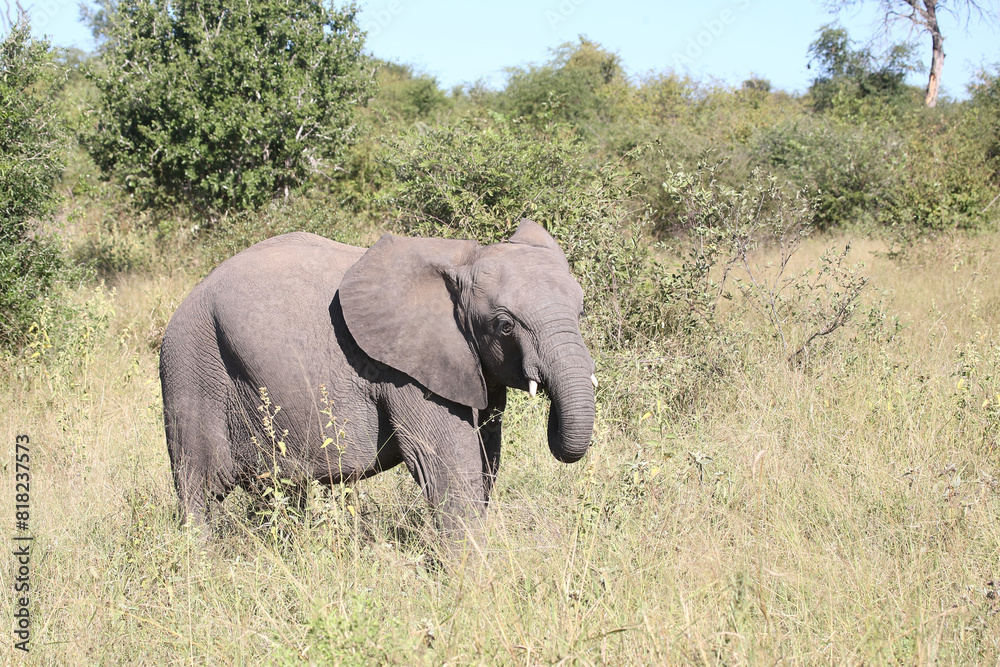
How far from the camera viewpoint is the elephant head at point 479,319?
341cm

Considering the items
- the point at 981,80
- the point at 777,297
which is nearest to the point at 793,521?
the point at 777,297

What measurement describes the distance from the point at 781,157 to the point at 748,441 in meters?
13.6

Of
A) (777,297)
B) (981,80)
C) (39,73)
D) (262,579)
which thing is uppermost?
(981,80)

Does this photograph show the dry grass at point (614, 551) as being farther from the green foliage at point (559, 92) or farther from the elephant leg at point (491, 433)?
the green foliage at point (559, 92)

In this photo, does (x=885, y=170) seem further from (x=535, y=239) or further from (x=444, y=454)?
(x=444, y=454)

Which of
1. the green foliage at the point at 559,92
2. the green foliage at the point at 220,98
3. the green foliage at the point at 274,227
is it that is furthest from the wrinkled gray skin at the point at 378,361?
the green foliage at the point at 559,92

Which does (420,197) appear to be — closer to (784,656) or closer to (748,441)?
(748,441)

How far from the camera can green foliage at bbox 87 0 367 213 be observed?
1005cm

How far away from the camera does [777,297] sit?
7.04m

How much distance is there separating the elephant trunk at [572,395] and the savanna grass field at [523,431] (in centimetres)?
39

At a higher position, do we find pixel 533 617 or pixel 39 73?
pixel 39 73

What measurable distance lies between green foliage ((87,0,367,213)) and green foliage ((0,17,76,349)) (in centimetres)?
233

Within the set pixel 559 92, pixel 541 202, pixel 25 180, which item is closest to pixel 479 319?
pixel 541 202

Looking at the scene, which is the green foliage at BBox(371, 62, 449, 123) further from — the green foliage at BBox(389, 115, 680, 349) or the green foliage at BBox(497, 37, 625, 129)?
the green foliage at BBox(389, 115, 680, 349)
